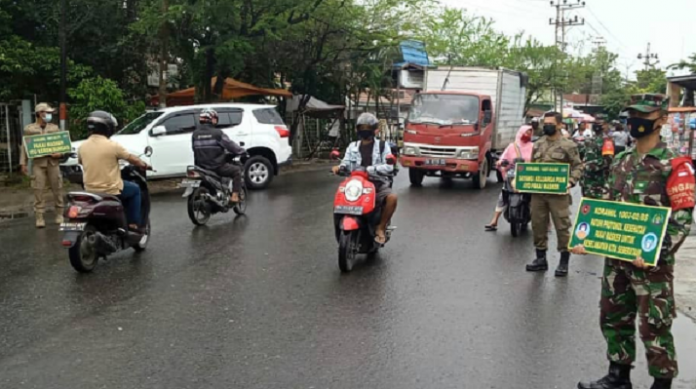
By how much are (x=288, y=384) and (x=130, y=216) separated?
444cm

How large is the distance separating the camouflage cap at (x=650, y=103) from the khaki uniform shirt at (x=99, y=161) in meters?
5.39

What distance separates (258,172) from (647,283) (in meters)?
12.1

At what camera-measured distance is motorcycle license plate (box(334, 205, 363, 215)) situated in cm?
749

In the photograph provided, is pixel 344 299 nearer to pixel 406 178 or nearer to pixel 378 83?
pixel 406 178

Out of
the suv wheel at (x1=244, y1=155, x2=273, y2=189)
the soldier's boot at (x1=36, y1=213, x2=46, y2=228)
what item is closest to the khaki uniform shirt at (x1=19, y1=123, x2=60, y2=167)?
the soldier's boot at (x1=36, y1=213, x2=46, y2=228)

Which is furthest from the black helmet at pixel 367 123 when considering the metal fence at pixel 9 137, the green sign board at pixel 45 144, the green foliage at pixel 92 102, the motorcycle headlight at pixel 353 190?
the metal fence at pixel 9 137

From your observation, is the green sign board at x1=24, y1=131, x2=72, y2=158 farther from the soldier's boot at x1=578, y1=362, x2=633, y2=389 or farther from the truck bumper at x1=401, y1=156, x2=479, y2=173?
the soldier's boot at x1=578, y1=362, x2=633, y2=389

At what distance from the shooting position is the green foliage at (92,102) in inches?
640

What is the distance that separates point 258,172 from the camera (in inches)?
615

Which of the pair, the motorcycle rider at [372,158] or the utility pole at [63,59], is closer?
the motorcycle rider at [372,158]

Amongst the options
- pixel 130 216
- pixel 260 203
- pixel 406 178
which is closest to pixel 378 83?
pixel 406 178

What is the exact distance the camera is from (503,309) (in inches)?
251

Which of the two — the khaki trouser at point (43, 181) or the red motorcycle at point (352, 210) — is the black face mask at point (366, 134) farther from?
the khaki trouser at point (43, 181)

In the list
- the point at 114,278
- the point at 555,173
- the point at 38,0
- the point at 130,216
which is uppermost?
the point at 38,0
